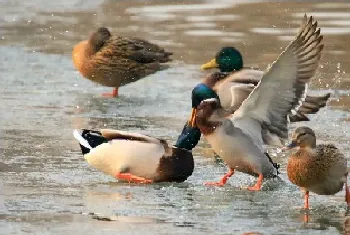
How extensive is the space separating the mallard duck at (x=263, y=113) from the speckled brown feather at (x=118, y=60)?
12.5 ft

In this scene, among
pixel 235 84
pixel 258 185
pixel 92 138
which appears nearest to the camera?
pixel 258 185

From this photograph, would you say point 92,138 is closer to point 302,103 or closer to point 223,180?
point 223,180

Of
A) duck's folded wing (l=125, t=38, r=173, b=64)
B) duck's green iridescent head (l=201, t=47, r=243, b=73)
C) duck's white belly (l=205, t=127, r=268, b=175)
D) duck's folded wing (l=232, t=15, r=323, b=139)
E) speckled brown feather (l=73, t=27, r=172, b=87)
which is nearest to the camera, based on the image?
duck's white belly (l=205, t=127, r=268, b=175)

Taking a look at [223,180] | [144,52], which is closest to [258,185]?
[223,180]

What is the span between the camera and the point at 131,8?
1588cm

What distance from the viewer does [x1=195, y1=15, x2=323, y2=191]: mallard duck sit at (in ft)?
24.4

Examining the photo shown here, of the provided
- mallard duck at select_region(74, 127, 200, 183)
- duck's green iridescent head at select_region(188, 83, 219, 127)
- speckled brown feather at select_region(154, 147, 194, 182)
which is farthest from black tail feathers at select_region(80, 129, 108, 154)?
duck's green iridescent head at select_region(188, 83, 219, 127)

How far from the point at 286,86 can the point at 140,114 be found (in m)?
2.59

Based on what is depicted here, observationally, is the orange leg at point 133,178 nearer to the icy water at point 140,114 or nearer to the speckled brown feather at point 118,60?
the icy water at point 140,114

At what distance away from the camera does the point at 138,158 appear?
294 inches

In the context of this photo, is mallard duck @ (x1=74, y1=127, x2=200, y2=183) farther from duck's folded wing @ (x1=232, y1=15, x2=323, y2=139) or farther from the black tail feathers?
duck's folded wing @ (x1=232, y1=15, x2=323, y2=139)

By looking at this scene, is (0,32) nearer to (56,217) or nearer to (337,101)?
(337,101)

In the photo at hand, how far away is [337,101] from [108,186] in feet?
12.3

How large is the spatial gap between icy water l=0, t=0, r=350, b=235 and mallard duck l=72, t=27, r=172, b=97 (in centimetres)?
18
